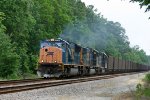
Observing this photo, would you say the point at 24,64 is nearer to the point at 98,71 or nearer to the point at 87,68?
the point at 87,68

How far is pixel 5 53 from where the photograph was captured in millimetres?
37031

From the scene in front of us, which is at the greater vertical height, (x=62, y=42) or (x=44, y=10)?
(x=44, y=10)

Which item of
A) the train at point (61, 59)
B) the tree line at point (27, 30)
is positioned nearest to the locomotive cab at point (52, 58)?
the train at point (61, 59)

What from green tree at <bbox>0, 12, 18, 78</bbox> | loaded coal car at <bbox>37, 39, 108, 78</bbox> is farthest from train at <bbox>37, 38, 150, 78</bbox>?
green tree at <bbox>0, 12, 18, 78</bbox>

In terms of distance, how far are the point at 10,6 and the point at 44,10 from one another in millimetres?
16267

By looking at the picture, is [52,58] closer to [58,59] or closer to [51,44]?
[58,59]

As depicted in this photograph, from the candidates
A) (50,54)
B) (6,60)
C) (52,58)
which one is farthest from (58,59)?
(6,60)

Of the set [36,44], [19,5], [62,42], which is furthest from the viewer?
[36,44]

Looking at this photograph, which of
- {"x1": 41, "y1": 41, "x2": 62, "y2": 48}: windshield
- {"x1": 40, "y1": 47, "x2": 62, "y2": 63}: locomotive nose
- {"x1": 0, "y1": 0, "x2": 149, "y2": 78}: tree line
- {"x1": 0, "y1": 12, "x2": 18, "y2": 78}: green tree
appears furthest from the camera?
{"x1": 0, "y1": 0, "x2": 149, "y2": 78}: tree line

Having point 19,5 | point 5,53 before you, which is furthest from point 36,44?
point 5,53

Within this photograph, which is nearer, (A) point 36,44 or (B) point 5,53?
(B) point 5,53

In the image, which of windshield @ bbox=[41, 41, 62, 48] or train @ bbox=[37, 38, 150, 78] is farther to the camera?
windshield @ bbox=[41, 41, 62, 48]

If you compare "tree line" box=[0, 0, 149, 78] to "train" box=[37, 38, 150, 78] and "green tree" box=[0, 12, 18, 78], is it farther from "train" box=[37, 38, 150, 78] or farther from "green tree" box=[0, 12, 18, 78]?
"train" box=[37, 38, 150, 78]

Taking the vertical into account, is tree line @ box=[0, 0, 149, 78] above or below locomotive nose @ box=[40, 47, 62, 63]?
above
